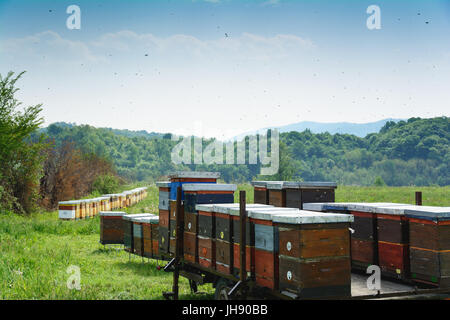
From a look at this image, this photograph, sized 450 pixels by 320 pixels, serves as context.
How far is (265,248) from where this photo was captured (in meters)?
7.09

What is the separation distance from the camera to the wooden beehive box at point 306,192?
10.9 metres

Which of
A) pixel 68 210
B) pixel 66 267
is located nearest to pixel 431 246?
pixel 66 267

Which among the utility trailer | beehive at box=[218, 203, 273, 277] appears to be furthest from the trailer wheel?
beehive at box=[218, 203, 273, 277]

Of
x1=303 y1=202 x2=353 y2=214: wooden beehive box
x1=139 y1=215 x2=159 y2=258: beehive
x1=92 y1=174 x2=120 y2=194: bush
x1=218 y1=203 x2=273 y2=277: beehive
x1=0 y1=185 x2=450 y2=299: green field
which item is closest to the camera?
x1=218 y1=203 x2=273 y2=277: beehive

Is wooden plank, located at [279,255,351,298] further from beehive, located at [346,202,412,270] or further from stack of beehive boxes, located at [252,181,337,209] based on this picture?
stack of beehive boxes, located at [252,181,337,209]

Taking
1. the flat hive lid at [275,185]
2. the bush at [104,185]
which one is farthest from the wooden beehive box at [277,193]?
the bush at [104,185]

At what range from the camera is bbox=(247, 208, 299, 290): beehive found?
270 inches

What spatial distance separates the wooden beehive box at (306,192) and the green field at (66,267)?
3101 mm

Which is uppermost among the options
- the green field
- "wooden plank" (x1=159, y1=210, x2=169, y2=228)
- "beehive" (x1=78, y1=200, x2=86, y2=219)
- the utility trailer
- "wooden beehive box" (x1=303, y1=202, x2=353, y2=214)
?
"wooden beehive box" (x1=303, y1=202, x2=353, y2=214)

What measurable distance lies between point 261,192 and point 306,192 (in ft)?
5.14

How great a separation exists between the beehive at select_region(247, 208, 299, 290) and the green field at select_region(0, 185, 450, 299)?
358 centimetres
